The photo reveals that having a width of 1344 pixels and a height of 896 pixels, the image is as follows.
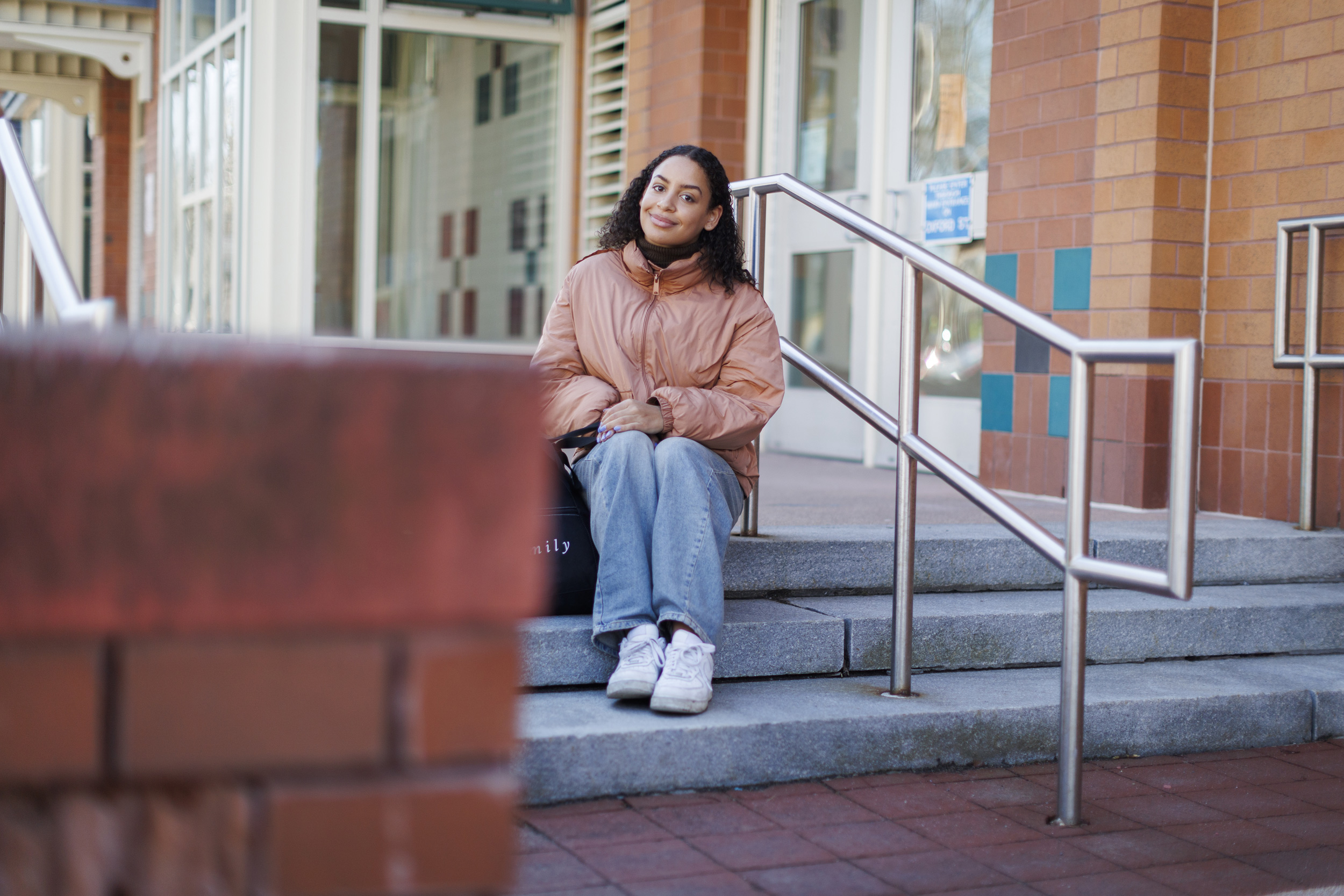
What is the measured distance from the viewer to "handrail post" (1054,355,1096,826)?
2357mm

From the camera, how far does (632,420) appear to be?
2.76 metres

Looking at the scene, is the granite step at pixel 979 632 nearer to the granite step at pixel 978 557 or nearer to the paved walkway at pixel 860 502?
the granite step at pixel 978 557

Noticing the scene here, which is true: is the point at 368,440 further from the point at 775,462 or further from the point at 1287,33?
the point at 775,462

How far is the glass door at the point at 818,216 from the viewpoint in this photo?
231 inches

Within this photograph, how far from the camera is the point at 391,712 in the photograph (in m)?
0.79

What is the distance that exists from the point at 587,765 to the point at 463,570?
1.69 metres

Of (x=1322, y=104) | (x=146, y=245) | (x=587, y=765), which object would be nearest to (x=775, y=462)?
(x=1322, y=104)

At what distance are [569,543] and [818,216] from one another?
3.69 m

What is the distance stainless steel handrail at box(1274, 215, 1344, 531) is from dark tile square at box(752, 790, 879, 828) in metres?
2.09

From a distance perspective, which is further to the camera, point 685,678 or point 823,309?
point 823,309

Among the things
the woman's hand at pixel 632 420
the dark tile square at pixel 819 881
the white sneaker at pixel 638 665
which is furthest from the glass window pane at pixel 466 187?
the dark tile square at pixel 819 881

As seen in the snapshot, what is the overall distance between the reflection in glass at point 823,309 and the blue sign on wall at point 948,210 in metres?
0.52

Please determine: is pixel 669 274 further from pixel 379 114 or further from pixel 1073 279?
pixel 379 114

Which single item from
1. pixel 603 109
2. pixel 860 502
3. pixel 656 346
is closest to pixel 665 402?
pixel 656 346
